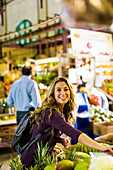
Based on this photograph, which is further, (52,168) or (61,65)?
(61,65)

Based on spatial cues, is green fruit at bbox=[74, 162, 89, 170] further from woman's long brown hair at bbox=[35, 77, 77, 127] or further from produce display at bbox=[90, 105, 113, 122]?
produce display at bbox=[90, 105, 113, 122]

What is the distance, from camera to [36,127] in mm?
2168

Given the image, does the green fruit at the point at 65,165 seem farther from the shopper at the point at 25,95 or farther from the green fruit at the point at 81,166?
the shopper at the point at 25,95

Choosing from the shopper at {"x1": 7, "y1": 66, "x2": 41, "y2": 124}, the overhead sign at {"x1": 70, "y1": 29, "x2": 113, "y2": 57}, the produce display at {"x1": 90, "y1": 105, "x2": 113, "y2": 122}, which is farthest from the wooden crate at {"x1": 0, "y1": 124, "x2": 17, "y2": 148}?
the overhead sign at {"x1": 70, "y1": 29, "x2": 113, "y2": 57}

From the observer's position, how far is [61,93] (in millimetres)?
2301

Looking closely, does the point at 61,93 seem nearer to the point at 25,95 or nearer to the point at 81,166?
the point at 81,166

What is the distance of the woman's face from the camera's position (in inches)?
90.6

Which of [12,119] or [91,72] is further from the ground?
[91,72]

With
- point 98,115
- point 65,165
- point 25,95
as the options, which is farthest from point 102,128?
point 65,165

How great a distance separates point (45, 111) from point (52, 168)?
79cm

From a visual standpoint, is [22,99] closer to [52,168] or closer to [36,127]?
[36,127]

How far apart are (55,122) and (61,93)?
0.32m

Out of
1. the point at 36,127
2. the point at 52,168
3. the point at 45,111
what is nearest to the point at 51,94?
the point at 45,111

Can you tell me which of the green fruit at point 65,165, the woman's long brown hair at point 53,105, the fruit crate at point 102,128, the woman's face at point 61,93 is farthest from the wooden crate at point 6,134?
the green fruit at point 65,165
